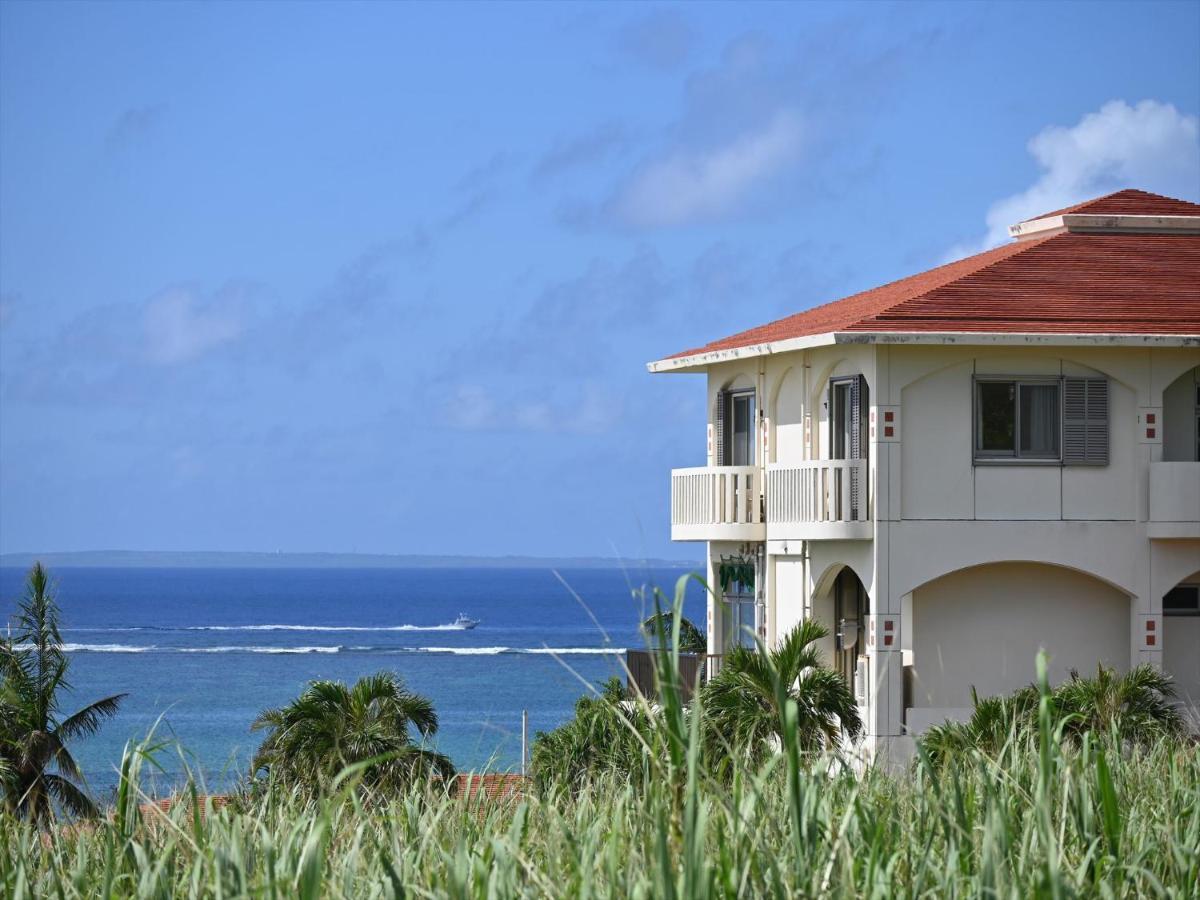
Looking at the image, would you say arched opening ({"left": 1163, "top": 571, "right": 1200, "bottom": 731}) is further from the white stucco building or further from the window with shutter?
the window with shutter

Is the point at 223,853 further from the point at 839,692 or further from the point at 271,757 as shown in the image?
the point at 271,757

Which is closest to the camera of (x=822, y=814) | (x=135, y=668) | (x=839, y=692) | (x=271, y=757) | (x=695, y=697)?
(x=695, y=697)

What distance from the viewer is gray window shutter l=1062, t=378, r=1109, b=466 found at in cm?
2908

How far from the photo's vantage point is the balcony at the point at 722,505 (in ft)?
106

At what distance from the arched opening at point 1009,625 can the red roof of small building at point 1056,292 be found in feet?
13.0

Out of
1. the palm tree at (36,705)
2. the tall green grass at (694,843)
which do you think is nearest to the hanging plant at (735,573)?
the palm tree at (36,705)

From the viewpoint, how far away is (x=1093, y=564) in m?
29.2

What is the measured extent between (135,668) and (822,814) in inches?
4860

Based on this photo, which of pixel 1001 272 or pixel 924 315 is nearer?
pixel 924 315

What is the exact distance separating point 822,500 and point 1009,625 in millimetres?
3521

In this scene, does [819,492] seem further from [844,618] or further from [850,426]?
[844,618]

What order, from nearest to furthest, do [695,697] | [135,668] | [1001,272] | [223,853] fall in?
[695,697] < [223,853] < [1001,272] < [135,668]

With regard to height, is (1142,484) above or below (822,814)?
above

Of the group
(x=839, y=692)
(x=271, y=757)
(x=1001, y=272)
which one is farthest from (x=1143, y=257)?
(x=271, y=757)
